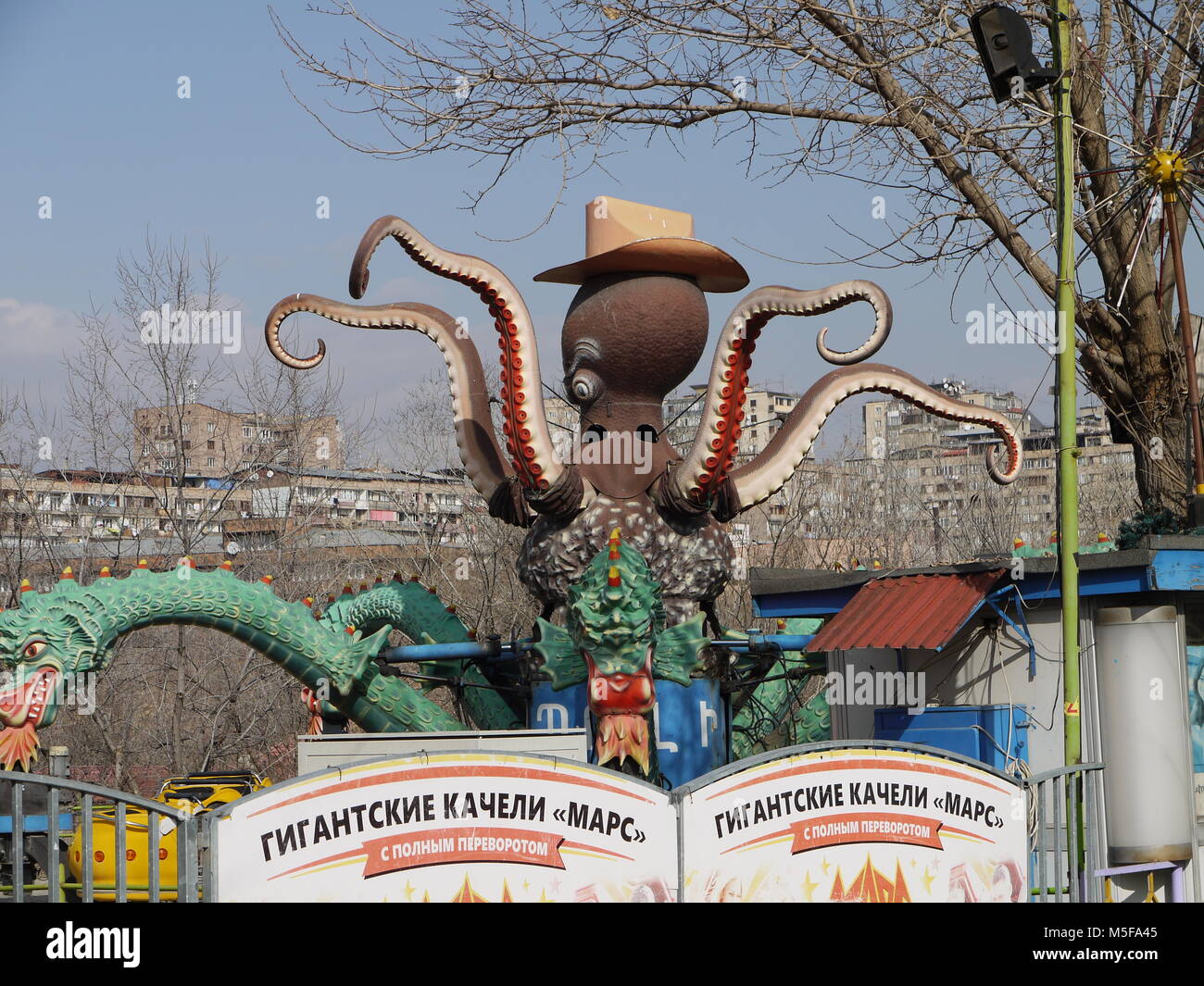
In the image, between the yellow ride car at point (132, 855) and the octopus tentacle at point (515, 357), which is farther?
the octopus tentacle at point (515, 357)

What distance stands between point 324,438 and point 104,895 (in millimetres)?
16930

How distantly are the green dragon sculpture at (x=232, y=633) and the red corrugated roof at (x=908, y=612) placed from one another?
11.6 feet

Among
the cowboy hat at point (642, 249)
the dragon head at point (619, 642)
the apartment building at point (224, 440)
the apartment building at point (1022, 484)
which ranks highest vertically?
the apartment building at point (1022, 484)

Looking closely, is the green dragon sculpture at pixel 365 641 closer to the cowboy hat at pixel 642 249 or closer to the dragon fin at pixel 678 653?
the dragon fin at pixel 678 653

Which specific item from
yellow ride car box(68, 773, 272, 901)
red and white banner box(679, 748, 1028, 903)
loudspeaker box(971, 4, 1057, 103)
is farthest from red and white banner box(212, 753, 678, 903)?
loudspeaker box(971, 4, 1057, 103)

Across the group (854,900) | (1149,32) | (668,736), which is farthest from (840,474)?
(854,900)

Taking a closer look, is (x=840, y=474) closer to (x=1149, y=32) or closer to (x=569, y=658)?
(x=1149, y=32)

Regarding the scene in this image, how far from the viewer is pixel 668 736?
11336 millimetres

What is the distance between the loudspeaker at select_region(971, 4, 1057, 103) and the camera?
8.83 m

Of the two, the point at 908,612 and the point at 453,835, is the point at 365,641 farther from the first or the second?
the point at 453,835

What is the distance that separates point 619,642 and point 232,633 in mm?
4111

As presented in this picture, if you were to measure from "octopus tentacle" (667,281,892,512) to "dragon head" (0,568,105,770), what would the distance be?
470 cm

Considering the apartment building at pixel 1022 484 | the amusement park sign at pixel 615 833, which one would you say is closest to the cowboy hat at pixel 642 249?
the amusement park sign at pixel 615 833

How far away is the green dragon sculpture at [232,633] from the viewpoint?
1112cm
